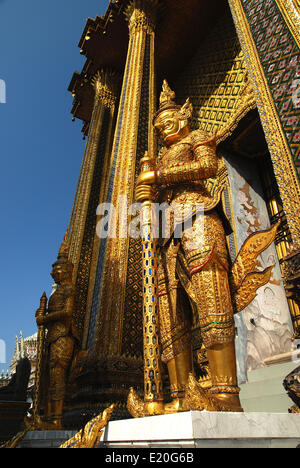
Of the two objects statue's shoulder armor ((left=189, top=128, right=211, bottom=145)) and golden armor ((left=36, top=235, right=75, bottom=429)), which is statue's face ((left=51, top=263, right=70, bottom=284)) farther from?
statue's shoulder armor ((left=189, top=128, right=211, bottom=145))

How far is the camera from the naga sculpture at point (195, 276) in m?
1.61

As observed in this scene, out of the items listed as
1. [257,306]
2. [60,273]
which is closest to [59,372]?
[60,273]

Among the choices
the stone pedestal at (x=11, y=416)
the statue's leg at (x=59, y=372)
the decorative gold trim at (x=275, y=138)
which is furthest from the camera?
the stone pedestal at (x=11, y=416)

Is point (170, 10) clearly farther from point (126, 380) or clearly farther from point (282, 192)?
point (126, 380)

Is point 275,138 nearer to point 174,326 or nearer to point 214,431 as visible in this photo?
point 174,326

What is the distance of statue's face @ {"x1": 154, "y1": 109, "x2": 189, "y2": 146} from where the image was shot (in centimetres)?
230

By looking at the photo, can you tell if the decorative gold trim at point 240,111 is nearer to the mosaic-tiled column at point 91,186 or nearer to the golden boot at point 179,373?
the mosaic-tiled column at point 91,186

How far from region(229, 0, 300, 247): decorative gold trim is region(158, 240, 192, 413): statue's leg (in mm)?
856

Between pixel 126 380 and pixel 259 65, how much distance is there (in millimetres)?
3142

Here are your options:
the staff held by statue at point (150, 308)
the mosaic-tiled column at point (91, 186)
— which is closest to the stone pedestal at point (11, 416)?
the mosaic-tiled column at point (91, 186)

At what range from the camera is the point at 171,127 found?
2312 millimetres

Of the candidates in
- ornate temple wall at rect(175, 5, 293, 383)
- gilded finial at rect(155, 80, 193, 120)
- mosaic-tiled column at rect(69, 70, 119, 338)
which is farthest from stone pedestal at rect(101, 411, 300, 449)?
mosaic-tiled column at rect(69, 70, 119, 338)

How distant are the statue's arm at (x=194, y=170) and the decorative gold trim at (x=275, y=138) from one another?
2.10 feet
